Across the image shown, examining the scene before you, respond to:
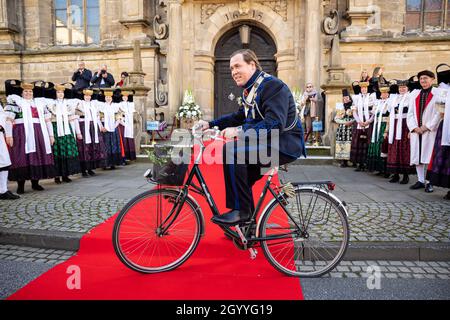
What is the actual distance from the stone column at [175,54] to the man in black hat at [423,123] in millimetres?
9426

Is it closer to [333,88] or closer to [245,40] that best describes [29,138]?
[333,88]

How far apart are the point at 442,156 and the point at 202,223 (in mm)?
5027

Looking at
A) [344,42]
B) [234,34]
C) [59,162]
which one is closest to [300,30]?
[344,42]

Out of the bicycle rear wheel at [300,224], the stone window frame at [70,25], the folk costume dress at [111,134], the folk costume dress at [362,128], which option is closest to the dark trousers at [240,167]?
the bicycle rear wheel at [300,224]

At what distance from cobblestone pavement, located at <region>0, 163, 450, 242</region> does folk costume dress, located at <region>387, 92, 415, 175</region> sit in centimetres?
54

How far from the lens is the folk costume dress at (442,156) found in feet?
19.5

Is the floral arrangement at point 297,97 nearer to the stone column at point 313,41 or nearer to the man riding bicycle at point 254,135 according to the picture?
the stone column at point 313,41

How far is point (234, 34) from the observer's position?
50.2ft

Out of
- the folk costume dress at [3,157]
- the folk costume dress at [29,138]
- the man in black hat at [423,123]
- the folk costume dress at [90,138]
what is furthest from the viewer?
the folk costume dress at [90,138]

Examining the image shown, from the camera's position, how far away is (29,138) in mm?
6871

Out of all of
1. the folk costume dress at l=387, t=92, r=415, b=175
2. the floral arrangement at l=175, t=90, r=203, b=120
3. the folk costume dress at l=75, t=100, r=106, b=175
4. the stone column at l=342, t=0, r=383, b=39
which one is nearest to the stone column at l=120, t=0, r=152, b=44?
the floral arrangement at l=175, t=90, r=203, b=120

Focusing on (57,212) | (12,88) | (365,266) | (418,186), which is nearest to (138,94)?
(12,88)
